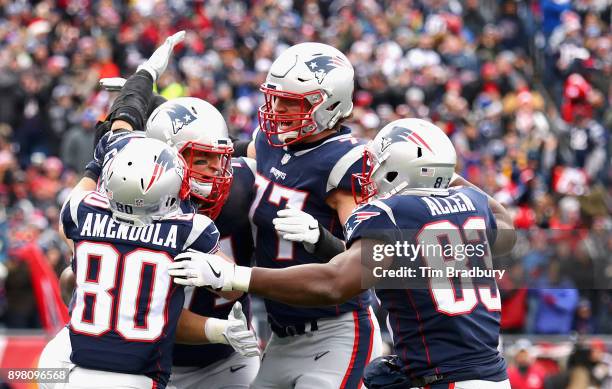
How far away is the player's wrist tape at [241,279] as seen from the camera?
5.43 meters

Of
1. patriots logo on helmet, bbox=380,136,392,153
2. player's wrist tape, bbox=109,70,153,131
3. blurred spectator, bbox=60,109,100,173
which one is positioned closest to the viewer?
patriots logo on helmet, bbox=380,136,392,153

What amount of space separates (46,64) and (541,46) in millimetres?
7658

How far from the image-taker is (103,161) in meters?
6.37

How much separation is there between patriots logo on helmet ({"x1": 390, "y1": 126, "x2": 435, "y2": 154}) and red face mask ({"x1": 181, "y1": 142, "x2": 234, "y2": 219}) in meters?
0.97

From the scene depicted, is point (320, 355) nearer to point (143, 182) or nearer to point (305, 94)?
point (305, 94)

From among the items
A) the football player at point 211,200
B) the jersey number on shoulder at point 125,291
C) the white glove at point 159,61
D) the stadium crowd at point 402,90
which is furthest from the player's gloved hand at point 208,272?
the stadium crowd at point 402,90

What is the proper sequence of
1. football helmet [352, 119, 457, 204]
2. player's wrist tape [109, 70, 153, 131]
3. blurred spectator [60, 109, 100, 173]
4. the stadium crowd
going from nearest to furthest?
1. football helmet [352, 119, 457, 204]
2. player's wrist tape [109, 70, 153, 131]
3. the stadium crowd
4. blurred spectator [60, 109, 100, 173]

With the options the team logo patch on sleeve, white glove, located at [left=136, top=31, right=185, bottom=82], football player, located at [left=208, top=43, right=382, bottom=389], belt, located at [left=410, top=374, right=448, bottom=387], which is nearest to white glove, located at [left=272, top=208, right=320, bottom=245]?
the team logo patch on sleeve

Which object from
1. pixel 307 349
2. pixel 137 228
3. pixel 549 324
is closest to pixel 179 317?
pixel 137 228

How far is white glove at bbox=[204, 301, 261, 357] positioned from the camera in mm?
5770

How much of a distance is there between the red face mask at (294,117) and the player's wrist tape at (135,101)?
0.69 meters

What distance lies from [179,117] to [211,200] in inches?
18.7

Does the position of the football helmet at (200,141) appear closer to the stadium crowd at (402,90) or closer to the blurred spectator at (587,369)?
the blurred spectator at (587,369)

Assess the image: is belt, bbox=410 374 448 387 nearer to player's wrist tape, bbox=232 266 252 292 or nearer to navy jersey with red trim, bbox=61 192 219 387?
player's wrist tape, bbox=232 266 252 292
